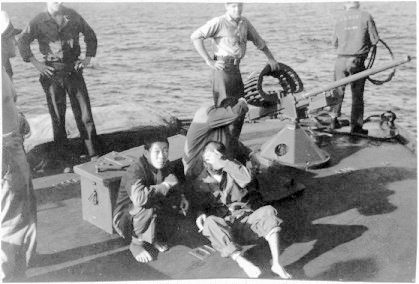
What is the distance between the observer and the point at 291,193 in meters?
4.32

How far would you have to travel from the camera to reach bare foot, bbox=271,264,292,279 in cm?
313

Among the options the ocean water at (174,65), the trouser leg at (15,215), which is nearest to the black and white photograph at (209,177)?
the trouser leg at (15,215)

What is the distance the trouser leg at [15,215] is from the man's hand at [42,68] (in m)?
1.84

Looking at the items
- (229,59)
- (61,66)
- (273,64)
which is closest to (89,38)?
(61,66)

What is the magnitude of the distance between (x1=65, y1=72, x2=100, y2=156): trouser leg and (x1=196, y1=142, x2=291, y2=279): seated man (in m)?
1.88

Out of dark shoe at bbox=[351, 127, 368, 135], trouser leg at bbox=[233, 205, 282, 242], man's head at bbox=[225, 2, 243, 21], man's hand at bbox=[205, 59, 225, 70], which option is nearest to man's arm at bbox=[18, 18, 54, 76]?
man's hand at bbox=[205, 59, 225, 70]

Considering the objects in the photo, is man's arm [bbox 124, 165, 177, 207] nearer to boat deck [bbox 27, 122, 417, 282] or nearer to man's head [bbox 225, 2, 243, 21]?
boat deck [bbox 27, 122, 417, 282]

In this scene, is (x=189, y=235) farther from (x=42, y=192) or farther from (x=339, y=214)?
(x=42, y=192)

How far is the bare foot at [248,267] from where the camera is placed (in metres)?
3.13

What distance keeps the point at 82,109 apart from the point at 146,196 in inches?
78.5

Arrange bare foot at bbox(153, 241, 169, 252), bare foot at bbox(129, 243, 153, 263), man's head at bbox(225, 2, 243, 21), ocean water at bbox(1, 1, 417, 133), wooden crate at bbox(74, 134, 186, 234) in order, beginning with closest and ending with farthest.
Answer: bare foot at bbox(129, 243, 153, 263), bare foot at bbox(153, 241, 169, 252), wooden crate at bbox(74, 134, 186, 234), man's head at bbox(225, 2, 243, 21), ocean water at bbox(1, 1, 417, 133)

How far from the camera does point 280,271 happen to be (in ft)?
10.3

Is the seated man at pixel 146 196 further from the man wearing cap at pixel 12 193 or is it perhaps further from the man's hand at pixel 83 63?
the man's hand at pixel 83 63

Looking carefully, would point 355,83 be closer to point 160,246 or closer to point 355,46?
point 355,46
